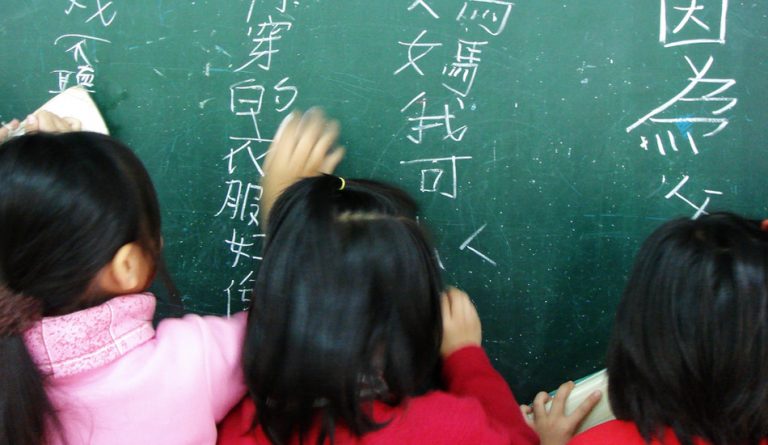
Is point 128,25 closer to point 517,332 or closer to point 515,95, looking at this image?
point 515,95

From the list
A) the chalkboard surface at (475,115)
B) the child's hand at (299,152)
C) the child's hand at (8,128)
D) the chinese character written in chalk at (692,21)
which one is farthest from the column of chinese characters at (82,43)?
the chinese character written in chalk at (692,21)

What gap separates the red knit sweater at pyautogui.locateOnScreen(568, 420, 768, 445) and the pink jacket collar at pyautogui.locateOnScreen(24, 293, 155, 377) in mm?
676

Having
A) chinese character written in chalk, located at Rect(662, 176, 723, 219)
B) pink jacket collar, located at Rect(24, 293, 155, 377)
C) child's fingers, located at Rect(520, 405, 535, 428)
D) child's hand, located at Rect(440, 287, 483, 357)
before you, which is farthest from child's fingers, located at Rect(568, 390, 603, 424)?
pink jacket collar, located at Rect(24, 293, 155, 377)

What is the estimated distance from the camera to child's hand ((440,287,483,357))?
1285 mm

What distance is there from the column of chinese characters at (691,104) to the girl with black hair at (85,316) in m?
0.87

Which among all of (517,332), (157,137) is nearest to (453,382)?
(517,332)

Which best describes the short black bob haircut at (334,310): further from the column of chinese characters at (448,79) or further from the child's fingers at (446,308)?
the column of chinese characters at (448,79)

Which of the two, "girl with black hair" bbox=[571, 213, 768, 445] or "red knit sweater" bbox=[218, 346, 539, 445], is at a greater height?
"girl with black hair" bbox=[571, 213, 768, 445]

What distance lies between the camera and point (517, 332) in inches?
56.9

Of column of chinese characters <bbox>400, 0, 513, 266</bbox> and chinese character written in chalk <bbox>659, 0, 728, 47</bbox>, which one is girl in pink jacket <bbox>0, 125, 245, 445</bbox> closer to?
column of chinese characters <bbox>400, 0, 513, 266</bbox>

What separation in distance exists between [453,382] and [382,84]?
59 centimetres

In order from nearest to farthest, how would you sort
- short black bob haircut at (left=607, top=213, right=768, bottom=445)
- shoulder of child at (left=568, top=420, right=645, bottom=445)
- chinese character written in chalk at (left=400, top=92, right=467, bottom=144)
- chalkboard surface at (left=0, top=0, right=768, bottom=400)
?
short black bob haircut at (left=607, top=213, right=768, bottom=445) → shoulder of child at (left=568, top=420, right=645, bottom=445) → chalkboard surface at (left=0, top=0, right=768, bottom=400) → chinese character written in chalk at (left=400, top=92, right=467, bottom=144)

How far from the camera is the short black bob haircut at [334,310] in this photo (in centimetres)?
96

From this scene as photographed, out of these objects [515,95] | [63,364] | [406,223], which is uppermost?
[515,95]
